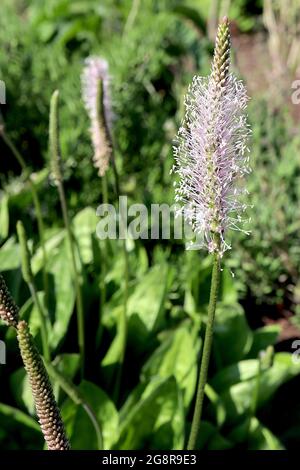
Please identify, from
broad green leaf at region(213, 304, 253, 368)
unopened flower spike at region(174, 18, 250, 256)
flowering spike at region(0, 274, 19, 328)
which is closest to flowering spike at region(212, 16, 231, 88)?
unopened flower spike at region(174, 18, 250, 256)

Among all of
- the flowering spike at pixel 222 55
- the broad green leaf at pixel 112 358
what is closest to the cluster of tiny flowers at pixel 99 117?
the broad green leaf at pixel 112 358

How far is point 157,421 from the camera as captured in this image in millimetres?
2412

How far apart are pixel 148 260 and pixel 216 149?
281 cm

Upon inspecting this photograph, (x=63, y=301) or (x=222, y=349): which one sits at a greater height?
(x=63, y=301)

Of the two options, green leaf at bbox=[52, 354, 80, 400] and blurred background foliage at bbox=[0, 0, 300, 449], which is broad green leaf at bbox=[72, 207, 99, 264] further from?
green leaf at bbox=[52, 354, 80, 400]

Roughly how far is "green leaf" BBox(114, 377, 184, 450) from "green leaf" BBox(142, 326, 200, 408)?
18cm

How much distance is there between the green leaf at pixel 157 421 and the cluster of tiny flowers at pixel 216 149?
3.60 feet

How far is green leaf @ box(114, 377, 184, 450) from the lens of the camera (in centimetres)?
234

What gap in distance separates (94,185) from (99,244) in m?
1.21

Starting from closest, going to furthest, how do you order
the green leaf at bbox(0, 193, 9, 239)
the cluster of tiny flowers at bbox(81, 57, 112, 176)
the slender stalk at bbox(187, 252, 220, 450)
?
1. the slender stalk at bbox(187, 252, 220, 450)
2. the cluster of tiny flowers at bbox(81, 57, 112, 176)
3. the green leaf at bbox(0, 193, 9, 239)

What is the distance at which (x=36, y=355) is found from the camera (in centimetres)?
132

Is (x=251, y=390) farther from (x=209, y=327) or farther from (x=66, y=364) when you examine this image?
(x=209, y=327)
